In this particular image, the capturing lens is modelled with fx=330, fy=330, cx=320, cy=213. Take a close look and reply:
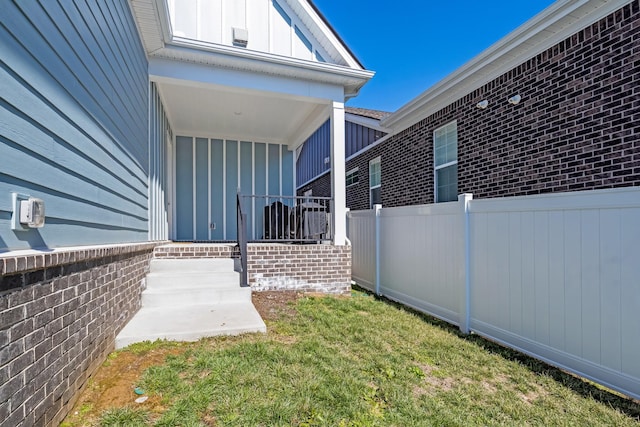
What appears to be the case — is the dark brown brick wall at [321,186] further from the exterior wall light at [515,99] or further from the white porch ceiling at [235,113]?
the exterior wall light at [515,99]

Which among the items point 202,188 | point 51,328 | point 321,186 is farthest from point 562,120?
point 321,186

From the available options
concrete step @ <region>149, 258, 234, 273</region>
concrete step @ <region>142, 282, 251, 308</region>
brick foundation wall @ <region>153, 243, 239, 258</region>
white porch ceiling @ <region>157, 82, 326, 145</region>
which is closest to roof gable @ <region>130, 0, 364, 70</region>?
white porch ceiling @ <region>157, 82, 326, 145</region>

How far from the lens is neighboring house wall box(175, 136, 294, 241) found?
7719mm

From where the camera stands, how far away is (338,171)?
577 centimetres

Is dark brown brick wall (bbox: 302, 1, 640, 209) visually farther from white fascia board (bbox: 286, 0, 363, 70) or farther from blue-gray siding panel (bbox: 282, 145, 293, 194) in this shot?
blue-gray siding panel (bbox: 282, 145, 293, 194)

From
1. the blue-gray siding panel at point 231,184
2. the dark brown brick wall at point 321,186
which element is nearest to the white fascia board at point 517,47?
the blue-gray siding panel at point 231,184

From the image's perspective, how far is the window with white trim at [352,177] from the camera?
1102 centimetres

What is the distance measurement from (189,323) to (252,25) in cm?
462

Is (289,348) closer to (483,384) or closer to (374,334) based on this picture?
(374,334)

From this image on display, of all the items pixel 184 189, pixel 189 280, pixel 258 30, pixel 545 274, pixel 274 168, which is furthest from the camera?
pixel 274 168

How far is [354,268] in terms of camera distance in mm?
6996

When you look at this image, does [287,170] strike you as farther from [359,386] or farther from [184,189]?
[359,386]

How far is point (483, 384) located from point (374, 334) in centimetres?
118

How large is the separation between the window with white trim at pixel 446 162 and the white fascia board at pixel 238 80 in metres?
2.39
